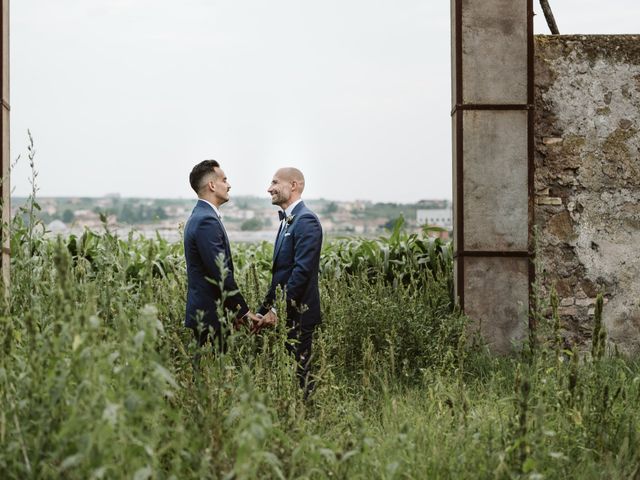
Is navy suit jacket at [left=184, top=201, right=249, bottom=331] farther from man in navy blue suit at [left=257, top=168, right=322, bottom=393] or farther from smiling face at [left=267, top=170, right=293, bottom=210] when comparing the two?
smiling face at [left=267, top=170, right=293, bottom=210]

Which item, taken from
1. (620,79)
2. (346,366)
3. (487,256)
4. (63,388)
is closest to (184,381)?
(63,388)

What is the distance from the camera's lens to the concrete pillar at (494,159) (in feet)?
22.5

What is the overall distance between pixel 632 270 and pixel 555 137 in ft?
3.83

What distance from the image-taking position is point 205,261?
5684 millimetres

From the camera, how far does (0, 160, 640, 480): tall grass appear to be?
289cm

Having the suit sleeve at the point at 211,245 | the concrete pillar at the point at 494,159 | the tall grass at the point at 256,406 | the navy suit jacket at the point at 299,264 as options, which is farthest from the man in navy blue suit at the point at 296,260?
the concrete pillar at the point at 494,159

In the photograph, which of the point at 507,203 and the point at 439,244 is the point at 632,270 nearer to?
the point at 507,203

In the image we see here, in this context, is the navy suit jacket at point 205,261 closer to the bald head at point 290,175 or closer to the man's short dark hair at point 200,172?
the man's short dark hair at point 200,172

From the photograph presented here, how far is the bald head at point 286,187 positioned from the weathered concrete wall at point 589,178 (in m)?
1.93

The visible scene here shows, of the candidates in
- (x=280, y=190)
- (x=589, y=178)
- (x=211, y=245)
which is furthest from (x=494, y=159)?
(x=211, y=245)

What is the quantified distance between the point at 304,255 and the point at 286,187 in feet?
1.77

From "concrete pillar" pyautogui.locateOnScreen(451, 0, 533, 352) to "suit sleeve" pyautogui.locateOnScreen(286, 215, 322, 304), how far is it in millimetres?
1415

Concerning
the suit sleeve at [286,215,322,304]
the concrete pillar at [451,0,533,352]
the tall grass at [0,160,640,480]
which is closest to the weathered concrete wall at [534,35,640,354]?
the concrete pillar at [451,0,533,352]

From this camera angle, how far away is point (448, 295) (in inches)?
288
